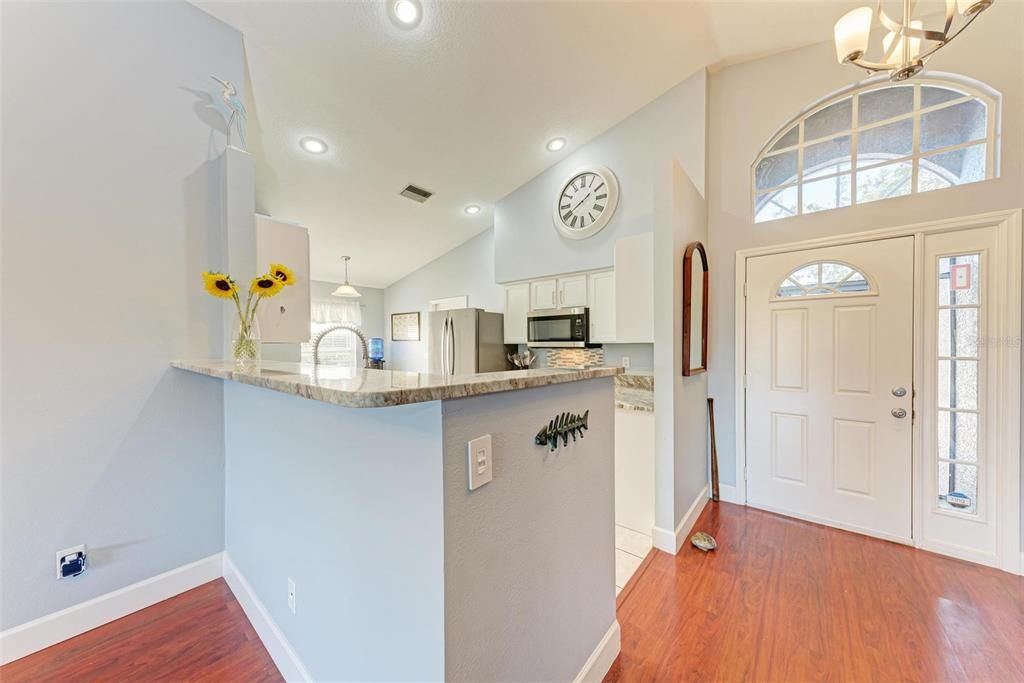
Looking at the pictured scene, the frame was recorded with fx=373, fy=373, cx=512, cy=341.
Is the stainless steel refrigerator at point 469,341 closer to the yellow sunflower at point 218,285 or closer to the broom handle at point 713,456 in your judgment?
the broom handle at point 713,456

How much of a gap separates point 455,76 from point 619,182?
1638mm

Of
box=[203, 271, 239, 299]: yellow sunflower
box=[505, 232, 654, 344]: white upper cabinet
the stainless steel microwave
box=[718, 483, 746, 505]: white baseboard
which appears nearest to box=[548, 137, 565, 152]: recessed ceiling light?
box=[505, 232, 654, 344]: white upper cabinet

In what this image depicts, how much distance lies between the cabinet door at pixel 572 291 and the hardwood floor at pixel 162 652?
3164 mm

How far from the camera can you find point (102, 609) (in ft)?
5.34

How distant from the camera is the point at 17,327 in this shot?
1.47 metres

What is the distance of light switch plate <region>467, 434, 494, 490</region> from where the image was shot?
86 centimetres

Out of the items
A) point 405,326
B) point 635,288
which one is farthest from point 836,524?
point 405,326

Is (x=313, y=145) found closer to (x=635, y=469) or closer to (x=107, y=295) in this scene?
(x=107, y=295)

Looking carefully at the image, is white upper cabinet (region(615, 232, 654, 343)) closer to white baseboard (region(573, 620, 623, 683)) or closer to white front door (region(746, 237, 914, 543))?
white front door (region(746, 237, 914, 543))

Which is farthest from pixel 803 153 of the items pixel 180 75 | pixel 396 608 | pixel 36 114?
pixel 36 114

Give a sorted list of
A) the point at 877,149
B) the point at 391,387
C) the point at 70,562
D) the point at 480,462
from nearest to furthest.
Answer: the point at 391,387 < the point at 480,462 < the point at 70,562 < the point at 877,149

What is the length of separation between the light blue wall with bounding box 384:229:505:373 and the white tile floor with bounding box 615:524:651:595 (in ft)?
9.28

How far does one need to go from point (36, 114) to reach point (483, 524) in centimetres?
237

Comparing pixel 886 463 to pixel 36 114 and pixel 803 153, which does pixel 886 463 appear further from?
pixel 36 114
